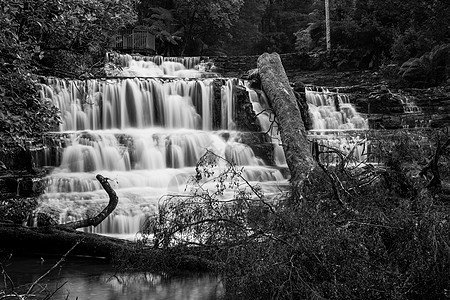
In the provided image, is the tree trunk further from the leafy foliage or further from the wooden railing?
the wooden railing

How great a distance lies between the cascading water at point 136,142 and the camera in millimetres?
12176

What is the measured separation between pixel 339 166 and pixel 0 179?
26.2ft

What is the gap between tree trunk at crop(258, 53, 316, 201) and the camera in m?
8.77

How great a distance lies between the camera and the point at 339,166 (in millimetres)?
7285

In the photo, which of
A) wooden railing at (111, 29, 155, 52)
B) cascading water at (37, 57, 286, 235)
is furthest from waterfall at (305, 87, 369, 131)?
wooden railing at (111, 29, 155, 52)

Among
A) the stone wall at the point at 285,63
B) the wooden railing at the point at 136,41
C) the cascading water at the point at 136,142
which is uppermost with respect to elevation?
the wooden railing at the point at 136,41

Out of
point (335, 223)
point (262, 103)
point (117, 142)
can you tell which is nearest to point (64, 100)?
point (117, 142)

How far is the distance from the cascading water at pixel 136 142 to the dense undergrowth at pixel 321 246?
5.24 metres

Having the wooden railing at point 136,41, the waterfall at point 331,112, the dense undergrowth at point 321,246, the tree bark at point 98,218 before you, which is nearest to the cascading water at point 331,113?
the waterfall at point 331,112

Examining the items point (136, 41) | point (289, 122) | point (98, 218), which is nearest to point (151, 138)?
point (289, 122)

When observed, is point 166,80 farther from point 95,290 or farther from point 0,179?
point 95,290

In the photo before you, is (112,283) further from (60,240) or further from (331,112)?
(331,112)

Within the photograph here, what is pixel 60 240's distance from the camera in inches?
340

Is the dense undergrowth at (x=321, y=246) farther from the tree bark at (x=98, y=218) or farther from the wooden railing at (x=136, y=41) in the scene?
the wooden railing at (x=136, y=41)
